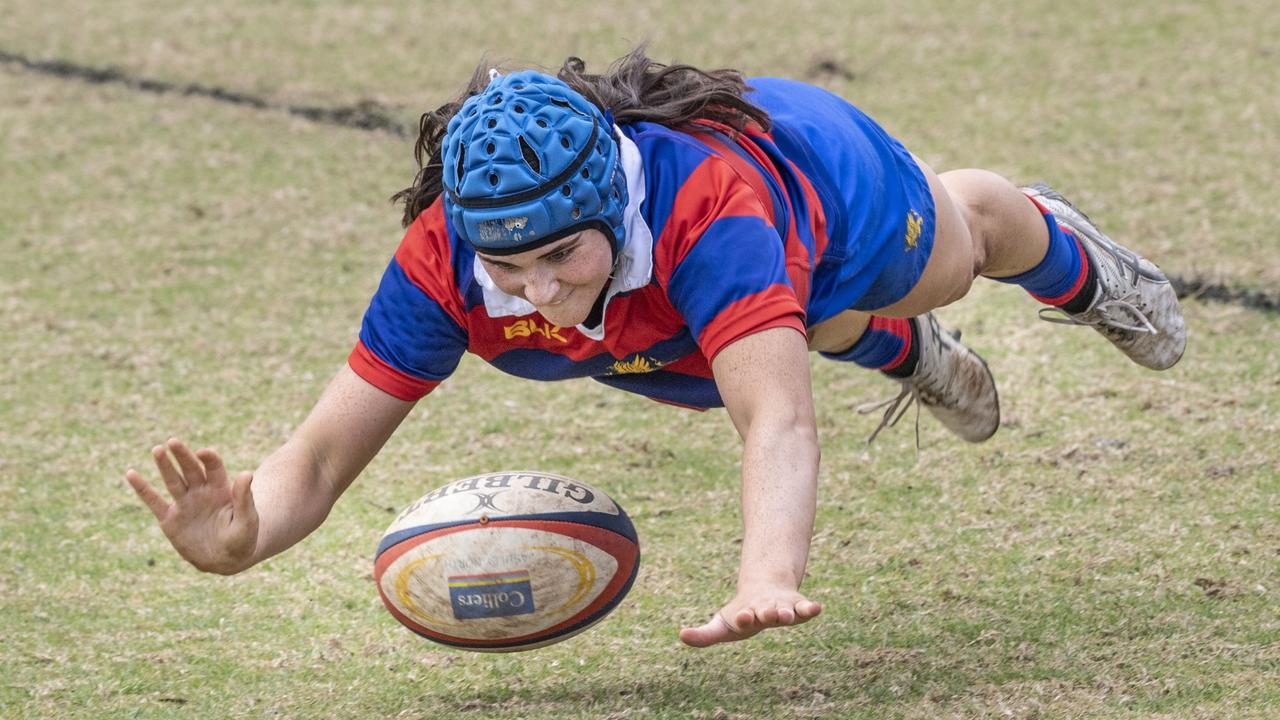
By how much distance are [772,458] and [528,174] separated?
2.18 ft

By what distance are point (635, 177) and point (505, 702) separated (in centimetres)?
121

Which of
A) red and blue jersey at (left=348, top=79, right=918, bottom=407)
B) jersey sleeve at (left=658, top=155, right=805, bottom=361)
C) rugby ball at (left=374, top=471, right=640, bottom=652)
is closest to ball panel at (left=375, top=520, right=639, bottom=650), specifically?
rugby ball at (left=374, top=471, right=640, bottom=652)

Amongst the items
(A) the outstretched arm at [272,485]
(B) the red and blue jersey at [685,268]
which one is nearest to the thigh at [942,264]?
(B) the red and blue jersey at [685,268]

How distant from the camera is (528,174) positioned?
2.70 meters

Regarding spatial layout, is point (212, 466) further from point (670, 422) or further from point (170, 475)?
point (670, 422)

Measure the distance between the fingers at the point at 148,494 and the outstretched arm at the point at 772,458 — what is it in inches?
40.9

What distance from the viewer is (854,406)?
4.90 metres

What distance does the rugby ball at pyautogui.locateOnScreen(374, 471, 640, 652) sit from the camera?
3230 mm

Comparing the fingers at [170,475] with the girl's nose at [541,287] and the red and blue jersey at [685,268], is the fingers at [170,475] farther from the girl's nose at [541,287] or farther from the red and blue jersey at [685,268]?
the girl's nose at [541,287]

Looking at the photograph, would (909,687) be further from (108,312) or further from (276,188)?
(276,188)

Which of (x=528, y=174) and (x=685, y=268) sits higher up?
(x=528, y=174)

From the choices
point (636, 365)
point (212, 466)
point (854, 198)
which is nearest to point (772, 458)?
point (636, 365)

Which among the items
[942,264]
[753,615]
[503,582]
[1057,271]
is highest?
[942,264]

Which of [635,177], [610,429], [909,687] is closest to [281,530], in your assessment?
[635,177]
